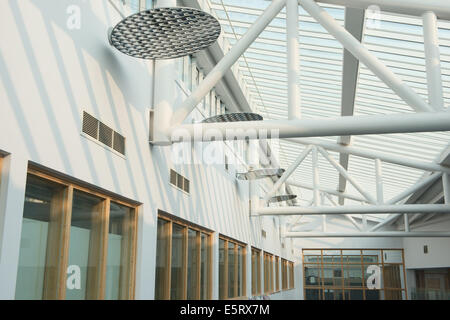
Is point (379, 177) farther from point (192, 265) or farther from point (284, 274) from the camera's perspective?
point (284, 274)

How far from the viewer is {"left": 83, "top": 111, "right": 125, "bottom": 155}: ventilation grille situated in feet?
18.4

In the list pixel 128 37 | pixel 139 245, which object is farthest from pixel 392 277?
pixel 128 37

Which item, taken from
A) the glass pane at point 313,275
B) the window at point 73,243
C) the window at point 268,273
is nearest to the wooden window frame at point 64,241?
the window at point 73,243

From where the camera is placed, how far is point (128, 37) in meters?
5.43

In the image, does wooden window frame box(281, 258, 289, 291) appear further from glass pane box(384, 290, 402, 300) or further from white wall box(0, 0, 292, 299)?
white wall box(0, 0, 292, 299)

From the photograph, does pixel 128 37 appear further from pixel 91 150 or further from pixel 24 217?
pixel 24 217

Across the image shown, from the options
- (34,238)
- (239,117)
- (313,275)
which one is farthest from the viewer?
(313,275)

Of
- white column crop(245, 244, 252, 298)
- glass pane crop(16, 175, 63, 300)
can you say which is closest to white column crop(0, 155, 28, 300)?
glass pane crop(16, 175, 63, 300)

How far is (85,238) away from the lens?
5.77m

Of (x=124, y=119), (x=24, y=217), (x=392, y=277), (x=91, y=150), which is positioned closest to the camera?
(x=24, y=217)

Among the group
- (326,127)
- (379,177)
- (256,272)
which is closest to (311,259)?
(256,272)

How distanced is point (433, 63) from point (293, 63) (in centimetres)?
178

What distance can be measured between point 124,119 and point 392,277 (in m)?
26.4

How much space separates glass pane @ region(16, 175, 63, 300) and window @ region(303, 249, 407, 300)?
86.8ft
